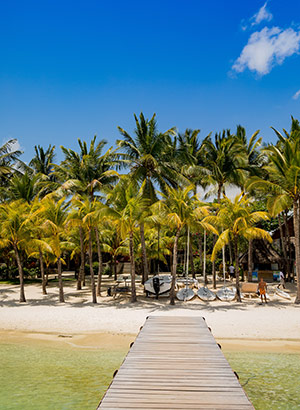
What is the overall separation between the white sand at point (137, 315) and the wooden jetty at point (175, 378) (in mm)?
5936

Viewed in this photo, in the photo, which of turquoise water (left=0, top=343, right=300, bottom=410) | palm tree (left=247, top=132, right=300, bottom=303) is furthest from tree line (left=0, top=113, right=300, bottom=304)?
turquoise water (left=0, top=343, right=300, bottom=410)

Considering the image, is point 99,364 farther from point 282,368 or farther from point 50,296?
point 50,296

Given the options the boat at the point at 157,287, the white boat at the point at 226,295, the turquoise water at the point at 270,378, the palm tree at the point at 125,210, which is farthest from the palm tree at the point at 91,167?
the turquoise water at the point at 270,378

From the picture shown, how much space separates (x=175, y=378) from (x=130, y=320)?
1008cm

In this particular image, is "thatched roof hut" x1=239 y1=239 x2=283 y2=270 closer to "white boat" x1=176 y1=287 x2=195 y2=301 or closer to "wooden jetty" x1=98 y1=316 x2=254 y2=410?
"white boat" x1=176 y1=287 x2=195 y2=301

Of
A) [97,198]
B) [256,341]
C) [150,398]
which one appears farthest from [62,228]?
[150,398]

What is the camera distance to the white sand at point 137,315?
45.5ft

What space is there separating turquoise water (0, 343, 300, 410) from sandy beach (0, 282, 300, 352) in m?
1.22

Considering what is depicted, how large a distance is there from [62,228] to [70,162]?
5256mm

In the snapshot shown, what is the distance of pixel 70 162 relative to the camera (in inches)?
941

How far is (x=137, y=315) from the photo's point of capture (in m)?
16.3

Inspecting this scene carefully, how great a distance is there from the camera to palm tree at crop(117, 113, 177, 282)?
2297cm

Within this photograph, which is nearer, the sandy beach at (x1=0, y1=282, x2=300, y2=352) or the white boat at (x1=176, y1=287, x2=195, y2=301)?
the sandy beach at (x1=0, y1=282, x2=300, y2=352)

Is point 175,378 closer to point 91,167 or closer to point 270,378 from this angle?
point 270,378
